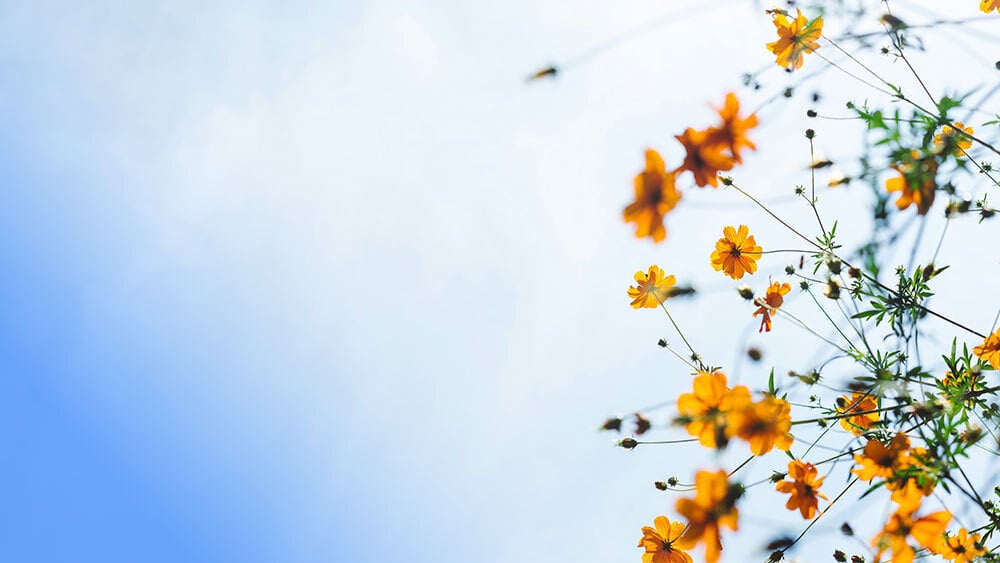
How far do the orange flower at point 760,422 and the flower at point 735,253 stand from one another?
2.74ft

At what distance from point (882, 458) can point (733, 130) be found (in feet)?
3.18

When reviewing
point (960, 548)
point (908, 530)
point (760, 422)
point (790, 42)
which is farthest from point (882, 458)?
point (790, 42)

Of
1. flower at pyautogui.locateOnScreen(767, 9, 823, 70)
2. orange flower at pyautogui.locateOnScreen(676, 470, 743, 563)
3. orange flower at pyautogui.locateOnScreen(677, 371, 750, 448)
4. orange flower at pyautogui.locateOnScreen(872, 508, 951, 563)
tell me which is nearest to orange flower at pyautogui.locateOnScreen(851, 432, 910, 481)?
orange flower at pyautogui.locateOnScreen(872, 508, 951, 563)

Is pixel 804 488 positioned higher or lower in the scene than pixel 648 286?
lower

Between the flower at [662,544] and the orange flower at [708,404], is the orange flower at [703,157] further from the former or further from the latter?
the flower at [662,544]

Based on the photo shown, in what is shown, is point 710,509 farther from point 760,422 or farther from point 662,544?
point 662,544

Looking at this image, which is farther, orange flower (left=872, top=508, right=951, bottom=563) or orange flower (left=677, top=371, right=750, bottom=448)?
orange flower (left=872, top=508, right=951, bottom=563)

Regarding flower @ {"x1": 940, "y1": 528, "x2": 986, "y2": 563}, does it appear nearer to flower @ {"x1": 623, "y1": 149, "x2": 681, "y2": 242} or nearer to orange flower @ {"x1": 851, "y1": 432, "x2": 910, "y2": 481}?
orange flower @ {"x1": 851, "y1": 432, "x2": 910, "y2": 481}

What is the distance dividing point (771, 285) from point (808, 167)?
852mm

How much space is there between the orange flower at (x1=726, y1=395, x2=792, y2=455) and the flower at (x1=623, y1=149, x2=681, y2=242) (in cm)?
41

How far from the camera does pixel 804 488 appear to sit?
1.83 meters

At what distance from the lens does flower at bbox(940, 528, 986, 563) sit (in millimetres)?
1842

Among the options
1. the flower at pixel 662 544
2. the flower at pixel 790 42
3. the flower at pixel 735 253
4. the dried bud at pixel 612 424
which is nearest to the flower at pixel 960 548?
the flower at pixel 662 544

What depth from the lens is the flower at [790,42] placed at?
2.00m
